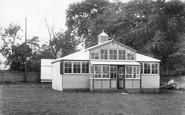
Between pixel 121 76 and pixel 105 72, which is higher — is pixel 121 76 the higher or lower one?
the lower one

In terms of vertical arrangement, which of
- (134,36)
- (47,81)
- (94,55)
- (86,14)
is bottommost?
Answer: (47,81)

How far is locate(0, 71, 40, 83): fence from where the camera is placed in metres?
46.2

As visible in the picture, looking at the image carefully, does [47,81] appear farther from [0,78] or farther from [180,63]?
[180,63]

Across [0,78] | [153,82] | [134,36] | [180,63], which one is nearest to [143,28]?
[134,36]

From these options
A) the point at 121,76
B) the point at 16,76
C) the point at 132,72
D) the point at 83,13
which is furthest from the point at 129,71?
the point at 83,13

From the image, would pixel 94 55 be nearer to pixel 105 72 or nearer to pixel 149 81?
pixel 105 72

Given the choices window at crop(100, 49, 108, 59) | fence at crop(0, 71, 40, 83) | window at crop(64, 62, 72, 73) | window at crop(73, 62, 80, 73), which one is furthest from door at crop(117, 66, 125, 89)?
fence at crop(0, 71, 40, 83)

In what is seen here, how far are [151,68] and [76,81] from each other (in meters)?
7.76

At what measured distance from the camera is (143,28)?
43500mm

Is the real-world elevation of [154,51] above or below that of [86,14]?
below

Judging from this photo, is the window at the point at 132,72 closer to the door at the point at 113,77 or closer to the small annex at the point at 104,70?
the small annex at the point at 104,70

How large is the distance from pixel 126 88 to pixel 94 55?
4243 mm

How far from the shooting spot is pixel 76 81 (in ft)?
97.0

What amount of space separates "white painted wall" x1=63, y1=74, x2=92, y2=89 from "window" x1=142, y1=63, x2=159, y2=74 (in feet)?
19.0
